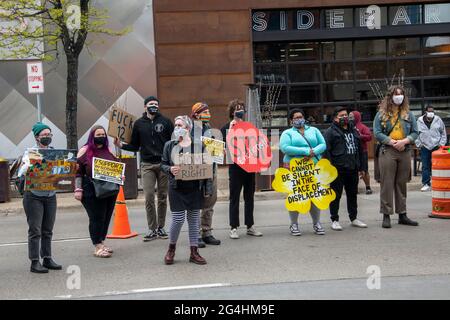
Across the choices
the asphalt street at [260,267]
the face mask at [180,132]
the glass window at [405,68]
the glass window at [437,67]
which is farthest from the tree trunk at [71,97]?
the glass window at [437,67]

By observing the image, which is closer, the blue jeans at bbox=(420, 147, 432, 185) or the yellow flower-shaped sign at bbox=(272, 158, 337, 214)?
the yellow flower-shaped sign at bbox=(272, 158, 337, 214)

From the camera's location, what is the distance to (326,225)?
908cm

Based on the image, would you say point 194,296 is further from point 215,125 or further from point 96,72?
point 96,72

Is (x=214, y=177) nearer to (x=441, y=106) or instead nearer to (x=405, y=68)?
(x=405, y=68)

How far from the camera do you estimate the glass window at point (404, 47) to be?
767 inches

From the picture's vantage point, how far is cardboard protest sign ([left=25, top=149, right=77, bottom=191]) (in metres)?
6.68

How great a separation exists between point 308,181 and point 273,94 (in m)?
11.0

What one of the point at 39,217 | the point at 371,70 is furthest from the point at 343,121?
the point at 371,70

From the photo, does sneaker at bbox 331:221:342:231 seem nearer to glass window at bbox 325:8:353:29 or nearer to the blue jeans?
the blue jeans

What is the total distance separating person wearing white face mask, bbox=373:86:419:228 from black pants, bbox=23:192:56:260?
4.98 meters

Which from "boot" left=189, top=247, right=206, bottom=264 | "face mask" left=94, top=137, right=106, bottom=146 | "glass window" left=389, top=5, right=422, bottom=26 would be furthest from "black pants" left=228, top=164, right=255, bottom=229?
"glass window" left=389, top=5, right=422, bottom=26

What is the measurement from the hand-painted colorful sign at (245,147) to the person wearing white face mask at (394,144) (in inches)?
76.9

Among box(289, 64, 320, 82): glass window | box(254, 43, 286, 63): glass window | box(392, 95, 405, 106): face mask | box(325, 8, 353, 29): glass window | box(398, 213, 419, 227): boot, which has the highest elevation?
box(325, 8, 353, 29): glass window

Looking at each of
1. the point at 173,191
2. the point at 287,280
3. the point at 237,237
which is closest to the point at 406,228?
the point at 237,237
